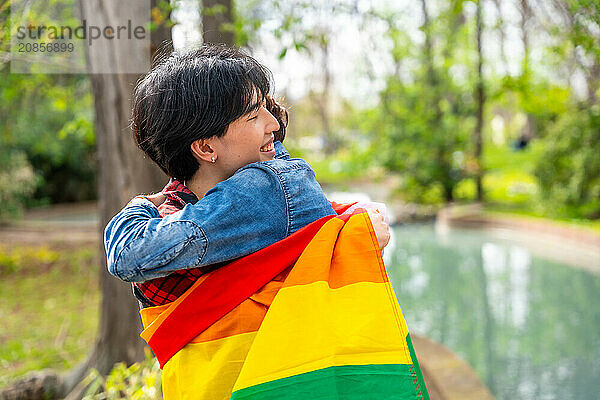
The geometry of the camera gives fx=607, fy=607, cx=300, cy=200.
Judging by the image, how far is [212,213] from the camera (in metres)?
0.98

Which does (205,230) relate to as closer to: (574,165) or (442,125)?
(574,165)

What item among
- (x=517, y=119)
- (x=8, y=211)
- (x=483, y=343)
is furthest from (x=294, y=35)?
(x=517, y=119)

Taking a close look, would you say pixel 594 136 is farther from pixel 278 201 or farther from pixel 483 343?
pixel 278 201

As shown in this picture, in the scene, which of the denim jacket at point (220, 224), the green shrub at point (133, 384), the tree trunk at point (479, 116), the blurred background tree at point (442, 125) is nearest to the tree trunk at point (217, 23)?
the green shrub at point (133, 384)

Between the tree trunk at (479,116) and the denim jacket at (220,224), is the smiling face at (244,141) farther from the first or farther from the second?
the tree trunk at (479,116)

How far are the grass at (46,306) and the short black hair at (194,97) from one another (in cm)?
321

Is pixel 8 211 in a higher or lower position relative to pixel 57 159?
lower

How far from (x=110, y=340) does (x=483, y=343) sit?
293 centimetres

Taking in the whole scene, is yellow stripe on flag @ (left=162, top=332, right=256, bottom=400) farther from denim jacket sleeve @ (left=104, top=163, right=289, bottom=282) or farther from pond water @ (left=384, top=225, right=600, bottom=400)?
pond water @ (left=384, top=225, right=600, bottom=400)

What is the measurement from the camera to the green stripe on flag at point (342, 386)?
98 centimetres

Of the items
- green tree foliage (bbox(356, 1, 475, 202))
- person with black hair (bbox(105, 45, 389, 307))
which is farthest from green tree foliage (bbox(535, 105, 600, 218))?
A: person with black hair (bbox(105, 45, 389, 307))

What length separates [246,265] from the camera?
1.03 metres

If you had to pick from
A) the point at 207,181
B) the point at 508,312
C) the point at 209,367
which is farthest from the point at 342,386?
the point at 508,312

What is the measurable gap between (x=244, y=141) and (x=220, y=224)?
180 mm
